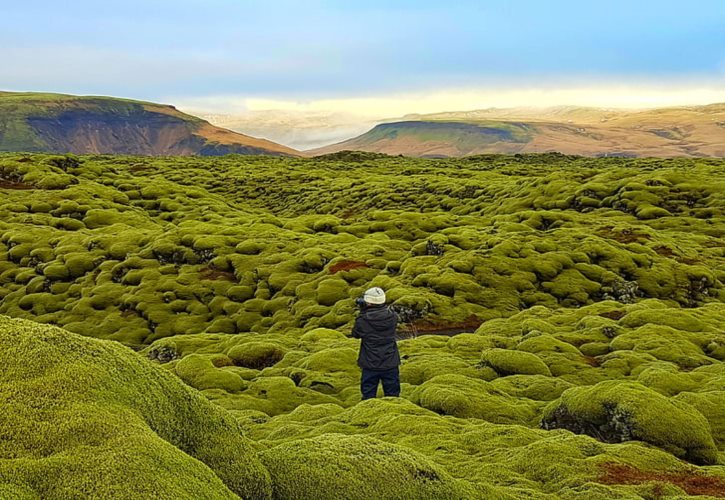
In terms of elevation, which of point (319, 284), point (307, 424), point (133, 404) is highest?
point (133, 404)

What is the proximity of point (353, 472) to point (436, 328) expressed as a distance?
28.0 m

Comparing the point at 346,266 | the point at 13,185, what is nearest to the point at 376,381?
the point at 346,266

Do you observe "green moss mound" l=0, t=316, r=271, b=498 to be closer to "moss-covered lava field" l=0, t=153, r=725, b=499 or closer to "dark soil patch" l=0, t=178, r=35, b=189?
"moss-covered lava field" l=0, t=153, r=725, b=499

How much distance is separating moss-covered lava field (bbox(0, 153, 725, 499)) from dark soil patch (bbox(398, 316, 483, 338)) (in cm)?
15

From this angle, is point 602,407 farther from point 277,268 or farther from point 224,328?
point 277,268

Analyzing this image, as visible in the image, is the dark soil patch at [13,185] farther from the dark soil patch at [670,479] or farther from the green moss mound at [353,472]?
the dark soil patch at [670,479]

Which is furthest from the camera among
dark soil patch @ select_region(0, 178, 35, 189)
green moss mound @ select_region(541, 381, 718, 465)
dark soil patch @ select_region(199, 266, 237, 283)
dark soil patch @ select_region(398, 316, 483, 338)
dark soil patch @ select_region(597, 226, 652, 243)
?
dark soil patch @ select_region(0, 178, 35, 189)

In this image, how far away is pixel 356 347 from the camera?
26531mm

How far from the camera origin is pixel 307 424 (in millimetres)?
15953

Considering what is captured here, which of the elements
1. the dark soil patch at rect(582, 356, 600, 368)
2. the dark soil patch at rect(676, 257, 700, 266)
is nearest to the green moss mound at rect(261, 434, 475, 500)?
the dark soil patch at rect(582, 356, 600, 368)

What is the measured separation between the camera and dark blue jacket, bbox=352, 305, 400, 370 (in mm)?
17844

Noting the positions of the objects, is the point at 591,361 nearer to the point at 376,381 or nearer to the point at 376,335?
the point at 376,381

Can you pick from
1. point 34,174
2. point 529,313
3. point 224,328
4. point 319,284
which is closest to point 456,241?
point 319,284

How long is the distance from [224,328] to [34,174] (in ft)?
212
